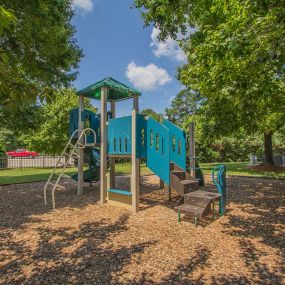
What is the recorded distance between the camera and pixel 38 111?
12.5 meters

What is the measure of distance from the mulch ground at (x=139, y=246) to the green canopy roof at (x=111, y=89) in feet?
12.1

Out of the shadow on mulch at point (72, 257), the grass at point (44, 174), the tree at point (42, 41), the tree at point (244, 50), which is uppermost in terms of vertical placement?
the tree at point (42, 41)

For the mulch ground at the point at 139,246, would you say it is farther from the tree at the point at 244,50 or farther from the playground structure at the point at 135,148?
the tree at the point at 244,50

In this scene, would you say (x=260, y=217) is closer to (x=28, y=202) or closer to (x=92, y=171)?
(x=92, y=171)

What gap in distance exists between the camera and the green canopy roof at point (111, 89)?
26.2 feet

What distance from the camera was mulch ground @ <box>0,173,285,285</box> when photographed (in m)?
3.21

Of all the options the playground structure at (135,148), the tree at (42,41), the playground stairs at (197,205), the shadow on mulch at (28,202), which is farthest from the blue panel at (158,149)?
the tree at (42,41)

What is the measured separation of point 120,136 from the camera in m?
7.21

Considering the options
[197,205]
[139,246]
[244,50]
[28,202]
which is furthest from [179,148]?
[28,202]

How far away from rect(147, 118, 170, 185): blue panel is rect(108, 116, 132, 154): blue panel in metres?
0.57

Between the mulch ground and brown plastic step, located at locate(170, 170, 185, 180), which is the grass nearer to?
the mulch ground

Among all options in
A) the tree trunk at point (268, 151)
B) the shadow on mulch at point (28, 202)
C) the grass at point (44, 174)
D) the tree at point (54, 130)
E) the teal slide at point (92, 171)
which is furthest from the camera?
the tree at point (54, 130)

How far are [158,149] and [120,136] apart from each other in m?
1.26

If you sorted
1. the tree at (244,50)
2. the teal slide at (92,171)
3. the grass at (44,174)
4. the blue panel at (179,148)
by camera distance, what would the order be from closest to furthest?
the tree at (244,50), the blue panel at (179,148), the teal slide at (92,171), the grass at (44,174)
